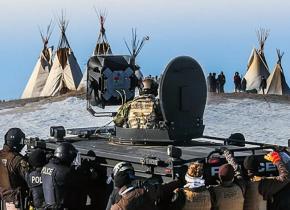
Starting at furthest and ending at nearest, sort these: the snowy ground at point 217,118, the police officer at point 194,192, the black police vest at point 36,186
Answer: the snowy ground at point 217,118, the black police vest at point 36,186, the police officer at point 194,192

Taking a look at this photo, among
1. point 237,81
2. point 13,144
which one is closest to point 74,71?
point 237,81

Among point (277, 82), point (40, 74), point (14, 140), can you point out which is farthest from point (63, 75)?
point (14, 140)

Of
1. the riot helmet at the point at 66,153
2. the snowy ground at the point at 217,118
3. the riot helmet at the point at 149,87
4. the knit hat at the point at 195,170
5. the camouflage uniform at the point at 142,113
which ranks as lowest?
the snowy ground at the point at 217,118

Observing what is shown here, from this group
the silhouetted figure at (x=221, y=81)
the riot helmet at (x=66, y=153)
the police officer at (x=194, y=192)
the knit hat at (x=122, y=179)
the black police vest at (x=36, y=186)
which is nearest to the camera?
the knit hat at (x=122, y=179)

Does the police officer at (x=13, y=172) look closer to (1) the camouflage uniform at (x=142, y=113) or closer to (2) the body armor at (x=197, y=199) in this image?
(1) the camouflage uniform at (x=142, y=113)

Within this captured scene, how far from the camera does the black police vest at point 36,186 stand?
8305 millimetres

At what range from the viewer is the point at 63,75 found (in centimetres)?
3844

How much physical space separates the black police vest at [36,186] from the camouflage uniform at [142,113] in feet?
4.53

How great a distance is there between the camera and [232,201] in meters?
6.97

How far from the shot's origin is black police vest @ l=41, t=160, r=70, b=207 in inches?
306

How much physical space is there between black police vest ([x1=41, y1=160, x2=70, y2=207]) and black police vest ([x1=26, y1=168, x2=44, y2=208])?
291 mm

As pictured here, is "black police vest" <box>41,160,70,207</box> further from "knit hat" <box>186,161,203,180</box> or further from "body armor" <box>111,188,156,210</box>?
"knit hat" <box>186,161,203,180</box>

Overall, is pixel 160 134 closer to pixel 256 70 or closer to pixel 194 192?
pixel 194 192

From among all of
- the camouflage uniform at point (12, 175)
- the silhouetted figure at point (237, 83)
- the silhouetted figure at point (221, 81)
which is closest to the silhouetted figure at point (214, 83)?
the silhouetted figure at point (221, 81)
